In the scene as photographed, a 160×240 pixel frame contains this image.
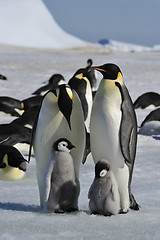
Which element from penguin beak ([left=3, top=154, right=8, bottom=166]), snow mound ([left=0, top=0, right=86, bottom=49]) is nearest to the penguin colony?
penguin beak ([left=3, top=154, right=8, bottom=166])

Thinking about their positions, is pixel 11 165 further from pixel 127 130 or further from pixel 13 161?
pixel 127 130

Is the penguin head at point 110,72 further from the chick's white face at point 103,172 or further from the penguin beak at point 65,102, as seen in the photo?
the chick's white face at point 103,172

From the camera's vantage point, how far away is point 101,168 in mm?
3021

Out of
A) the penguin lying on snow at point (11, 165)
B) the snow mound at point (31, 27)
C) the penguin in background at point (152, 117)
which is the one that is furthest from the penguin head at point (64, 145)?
the snow mound at point (31, 27)

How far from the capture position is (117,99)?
10.6 ft

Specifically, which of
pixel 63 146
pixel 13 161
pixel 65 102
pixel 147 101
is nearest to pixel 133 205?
pixel 63 146

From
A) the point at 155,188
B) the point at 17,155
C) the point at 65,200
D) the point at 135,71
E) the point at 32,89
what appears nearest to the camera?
the point at 65,200

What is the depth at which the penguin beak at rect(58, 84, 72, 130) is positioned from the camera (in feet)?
10.1

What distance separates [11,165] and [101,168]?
1.69 m

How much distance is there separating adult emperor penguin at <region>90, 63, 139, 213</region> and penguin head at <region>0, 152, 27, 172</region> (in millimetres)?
1394

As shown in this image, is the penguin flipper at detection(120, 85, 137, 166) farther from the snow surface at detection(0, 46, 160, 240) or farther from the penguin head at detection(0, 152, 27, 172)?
the penguin head at detection(0, 152, 27, 172)

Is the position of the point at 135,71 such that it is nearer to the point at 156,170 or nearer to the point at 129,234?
the point at 156,170

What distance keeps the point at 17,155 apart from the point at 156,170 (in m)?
1.29

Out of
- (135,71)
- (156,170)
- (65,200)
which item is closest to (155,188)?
(156,170)
